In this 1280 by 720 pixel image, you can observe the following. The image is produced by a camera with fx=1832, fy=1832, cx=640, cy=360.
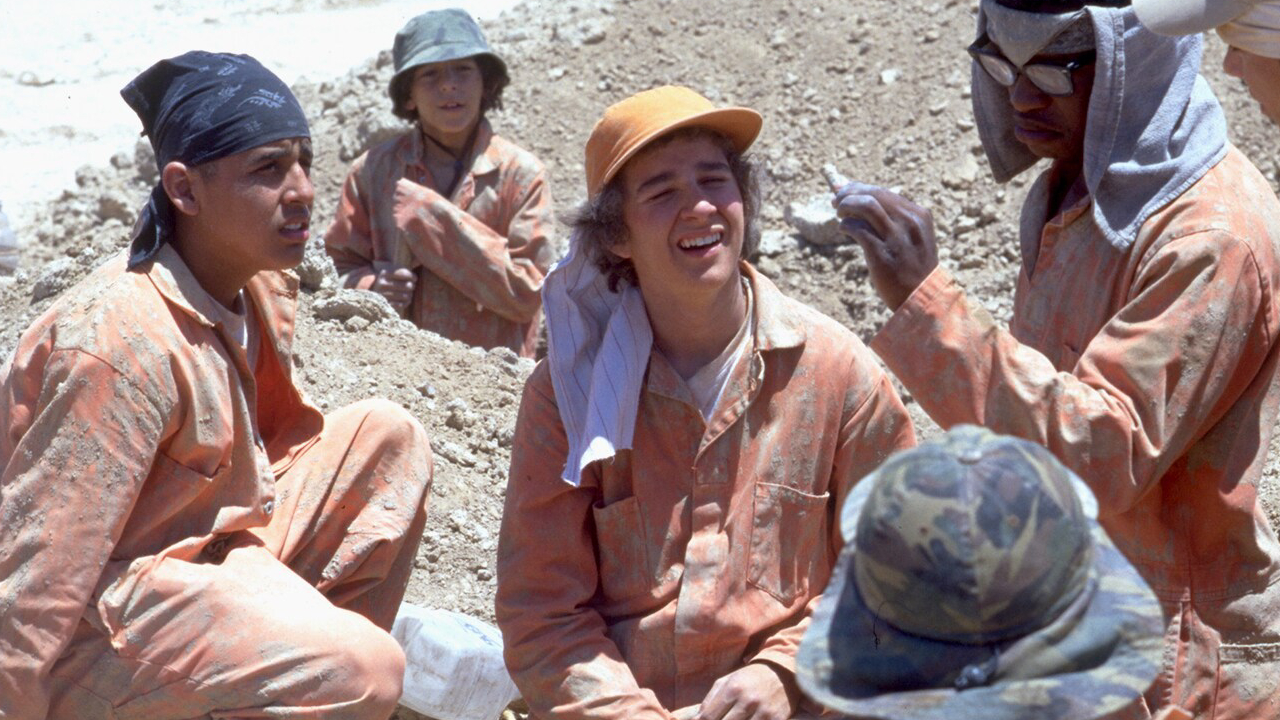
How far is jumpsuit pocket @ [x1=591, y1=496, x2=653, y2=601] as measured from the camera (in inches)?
155

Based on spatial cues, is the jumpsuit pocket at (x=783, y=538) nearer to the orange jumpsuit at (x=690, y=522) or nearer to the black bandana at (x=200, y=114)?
the orange jumpsuit at (x=690, y=522)

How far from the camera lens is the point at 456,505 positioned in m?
6.05

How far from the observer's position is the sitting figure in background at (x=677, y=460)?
3900 millimetres

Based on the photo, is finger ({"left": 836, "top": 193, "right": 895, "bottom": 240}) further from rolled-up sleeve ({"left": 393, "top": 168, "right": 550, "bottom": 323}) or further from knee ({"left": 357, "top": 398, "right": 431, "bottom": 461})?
rolled-up sleeve ({"left": 393, "top": 168, "right": 550, "bottom": 323})

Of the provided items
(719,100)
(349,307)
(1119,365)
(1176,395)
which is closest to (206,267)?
(1119,365)

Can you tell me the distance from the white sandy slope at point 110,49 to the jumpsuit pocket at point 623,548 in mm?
8008

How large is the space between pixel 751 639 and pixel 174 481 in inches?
51.1

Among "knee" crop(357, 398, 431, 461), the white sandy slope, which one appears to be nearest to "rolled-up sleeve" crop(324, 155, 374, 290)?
"knee" crop(357, 398, 431, 461)

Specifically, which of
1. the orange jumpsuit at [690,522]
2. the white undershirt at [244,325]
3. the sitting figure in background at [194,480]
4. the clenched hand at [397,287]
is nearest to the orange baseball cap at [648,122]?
the orange jumpsuit at [690,522]

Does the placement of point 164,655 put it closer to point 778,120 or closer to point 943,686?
point 943,686

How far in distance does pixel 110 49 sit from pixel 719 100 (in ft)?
16.7

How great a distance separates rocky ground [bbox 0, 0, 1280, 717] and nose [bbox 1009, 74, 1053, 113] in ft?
10.2

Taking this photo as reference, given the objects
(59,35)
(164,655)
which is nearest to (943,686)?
(164,655)

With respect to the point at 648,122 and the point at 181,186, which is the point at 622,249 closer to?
the point at 648,122
